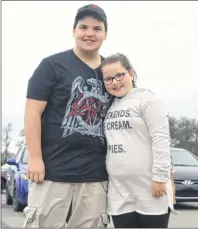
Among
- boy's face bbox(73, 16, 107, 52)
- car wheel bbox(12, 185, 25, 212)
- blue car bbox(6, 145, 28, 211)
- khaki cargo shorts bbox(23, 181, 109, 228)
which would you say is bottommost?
car wheel bbox(12, 185, 25, 212)

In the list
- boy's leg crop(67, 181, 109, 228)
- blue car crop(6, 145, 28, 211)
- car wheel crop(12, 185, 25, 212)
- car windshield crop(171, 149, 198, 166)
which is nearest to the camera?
boy's leg crop(67, 181, 109, 228)

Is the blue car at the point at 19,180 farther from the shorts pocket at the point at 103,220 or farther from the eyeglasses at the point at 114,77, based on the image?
the eyeglasses at the point at 114,77

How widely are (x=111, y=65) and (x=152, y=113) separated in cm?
41

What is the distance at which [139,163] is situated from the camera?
2.81 metres

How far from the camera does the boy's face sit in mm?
2949

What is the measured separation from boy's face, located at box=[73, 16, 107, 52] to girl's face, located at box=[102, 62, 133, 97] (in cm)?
16

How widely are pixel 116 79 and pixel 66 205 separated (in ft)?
2.74

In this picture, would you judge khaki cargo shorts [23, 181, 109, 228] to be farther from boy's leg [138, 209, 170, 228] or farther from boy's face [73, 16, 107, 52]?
boy's face [73, 16, 107, 52]

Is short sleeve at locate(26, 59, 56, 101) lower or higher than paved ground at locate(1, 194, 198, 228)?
higher

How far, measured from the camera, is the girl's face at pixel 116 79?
2936mm

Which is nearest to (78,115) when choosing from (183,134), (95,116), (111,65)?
(95,116)

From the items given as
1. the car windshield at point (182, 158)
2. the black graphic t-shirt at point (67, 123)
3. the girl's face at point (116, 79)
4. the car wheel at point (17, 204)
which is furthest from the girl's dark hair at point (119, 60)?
the car windshield at point (182, 158)

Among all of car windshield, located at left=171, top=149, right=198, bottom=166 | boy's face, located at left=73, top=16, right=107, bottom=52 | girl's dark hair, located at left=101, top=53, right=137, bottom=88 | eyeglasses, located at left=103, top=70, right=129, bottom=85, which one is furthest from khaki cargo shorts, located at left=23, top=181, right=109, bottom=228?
car windshield, located at left=171, top=149, right=198, bottom=166

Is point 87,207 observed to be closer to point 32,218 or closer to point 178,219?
point 32,218
